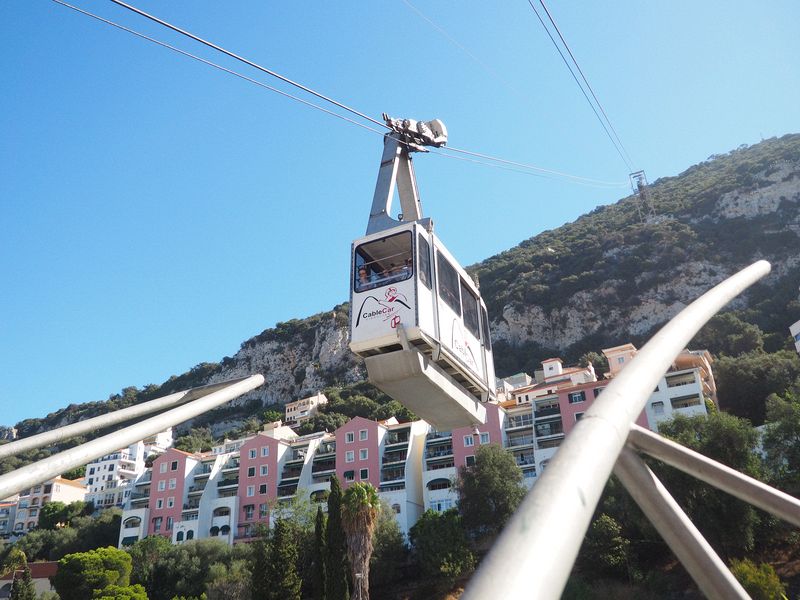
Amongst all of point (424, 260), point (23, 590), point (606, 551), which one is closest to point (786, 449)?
point (606, 551)

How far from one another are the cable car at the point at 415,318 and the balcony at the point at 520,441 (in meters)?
47.1

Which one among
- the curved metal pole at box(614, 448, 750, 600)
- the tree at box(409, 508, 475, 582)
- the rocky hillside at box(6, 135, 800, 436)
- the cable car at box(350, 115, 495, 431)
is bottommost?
the tree at box(409, 508, 475, 582)

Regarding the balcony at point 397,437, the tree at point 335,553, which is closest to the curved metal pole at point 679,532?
the tree at point 335,553

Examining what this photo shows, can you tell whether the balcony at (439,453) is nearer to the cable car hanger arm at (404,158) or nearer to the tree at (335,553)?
the tree at (335,553)

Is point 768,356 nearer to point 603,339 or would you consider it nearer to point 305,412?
point 603,339

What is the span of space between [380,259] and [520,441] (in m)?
50.5

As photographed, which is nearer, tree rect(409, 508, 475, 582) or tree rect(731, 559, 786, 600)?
tree rect(731, 559, 786, 600)

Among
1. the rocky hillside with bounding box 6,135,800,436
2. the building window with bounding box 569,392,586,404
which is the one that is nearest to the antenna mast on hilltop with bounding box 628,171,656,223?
the rocky hillside with bounding box 6,135,800,436

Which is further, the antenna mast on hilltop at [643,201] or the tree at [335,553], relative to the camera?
the antenna mast on hilltop at [643,201]

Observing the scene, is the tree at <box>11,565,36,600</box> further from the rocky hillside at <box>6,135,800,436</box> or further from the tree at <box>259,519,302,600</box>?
the rocky hillside at <box>6,135,800,436</box>

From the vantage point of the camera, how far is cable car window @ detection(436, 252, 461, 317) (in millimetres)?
11638

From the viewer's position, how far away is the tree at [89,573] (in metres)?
51.4

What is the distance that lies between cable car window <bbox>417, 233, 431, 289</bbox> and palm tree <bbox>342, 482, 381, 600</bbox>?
27694 mm

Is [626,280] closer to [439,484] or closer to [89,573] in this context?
[439,484]
